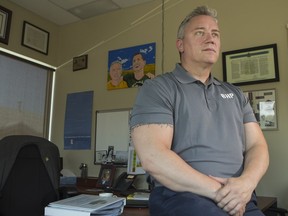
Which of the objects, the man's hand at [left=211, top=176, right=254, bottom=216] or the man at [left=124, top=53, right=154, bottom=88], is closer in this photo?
the man's hand at [left=211, top=176, right=254, bottom=216]

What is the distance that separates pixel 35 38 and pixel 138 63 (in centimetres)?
124

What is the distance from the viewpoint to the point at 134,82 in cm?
283

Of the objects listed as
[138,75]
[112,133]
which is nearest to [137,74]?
[138,75]

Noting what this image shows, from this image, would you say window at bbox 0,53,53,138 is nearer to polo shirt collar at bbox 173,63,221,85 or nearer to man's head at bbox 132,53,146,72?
man's head at bbox 132,53,146,72

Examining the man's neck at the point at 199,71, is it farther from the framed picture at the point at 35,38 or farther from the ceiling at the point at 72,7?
the framed picture at the point at 35,38

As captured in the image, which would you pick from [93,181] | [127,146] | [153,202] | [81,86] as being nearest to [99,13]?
[81,86]

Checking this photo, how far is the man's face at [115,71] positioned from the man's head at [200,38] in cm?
165

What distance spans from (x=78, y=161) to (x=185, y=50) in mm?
2091

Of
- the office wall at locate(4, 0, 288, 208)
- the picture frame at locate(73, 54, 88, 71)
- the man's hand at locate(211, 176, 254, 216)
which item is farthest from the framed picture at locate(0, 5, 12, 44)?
the man's hand at locate(211, 176, 254, 216)

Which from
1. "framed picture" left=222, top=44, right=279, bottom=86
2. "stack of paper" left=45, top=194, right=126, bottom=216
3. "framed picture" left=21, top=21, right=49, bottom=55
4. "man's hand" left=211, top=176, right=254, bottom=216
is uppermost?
"framed picture" left=21, top=21, right=49, bottom=55

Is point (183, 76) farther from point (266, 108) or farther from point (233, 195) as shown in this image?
point (266, 108)

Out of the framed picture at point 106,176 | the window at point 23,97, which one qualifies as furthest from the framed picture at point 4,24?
the framed picture at point 106,176

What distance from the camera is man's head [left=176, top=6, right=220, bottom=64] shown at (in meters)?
1.28

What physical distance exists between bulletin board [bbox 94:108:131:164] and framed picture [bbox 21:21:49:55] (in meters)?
1.00
